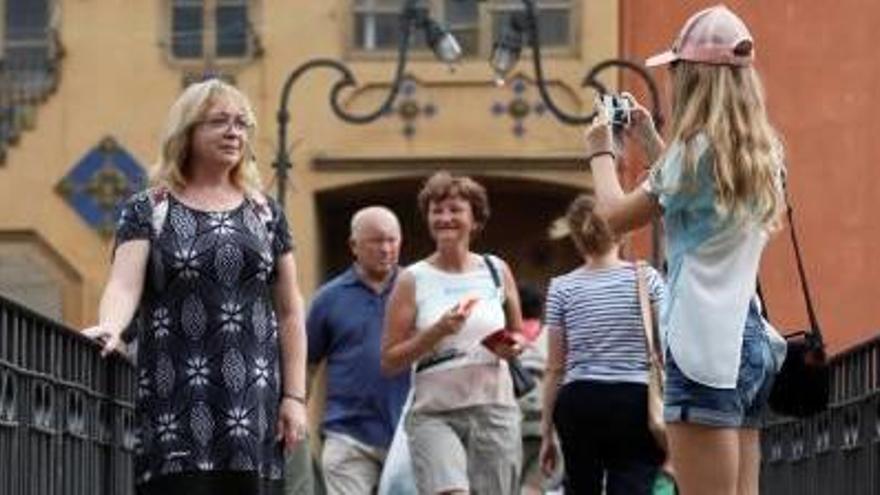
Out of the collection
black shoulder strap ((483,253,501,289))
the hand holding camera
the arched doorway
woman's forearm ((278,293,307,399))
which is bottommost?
woman's forearm ((278,293,307,399))

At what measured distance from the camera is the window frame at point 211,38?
94.2 feet

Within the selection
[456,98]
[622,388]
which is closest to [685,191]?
[622,388]

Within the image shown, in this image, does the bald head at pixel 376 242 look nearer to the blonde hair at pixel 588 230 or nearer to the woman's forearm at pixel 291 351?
the blonde hair at pixel 588 230

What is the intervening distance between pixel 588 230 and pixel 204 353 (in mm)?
3713

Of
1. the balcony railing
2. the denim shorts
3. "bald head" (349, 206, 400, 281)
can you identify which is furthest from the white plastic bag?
the balcony railing

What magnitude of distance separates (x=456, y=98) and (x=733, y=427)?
20.8 m

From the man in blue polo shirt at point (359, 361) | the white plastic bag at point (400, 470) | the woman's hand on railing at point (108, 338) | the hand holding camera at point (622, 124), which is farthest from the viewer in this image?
the man in blue polo shirt at point (359, 361)

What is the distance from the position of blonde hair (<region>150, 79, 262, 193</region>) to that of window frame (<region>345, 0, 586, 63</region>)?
19.4 metres

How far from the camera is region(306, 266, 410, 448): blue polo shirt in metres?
13.9

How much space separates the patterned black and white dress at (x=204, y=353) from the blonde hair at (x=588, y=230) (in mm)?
3458

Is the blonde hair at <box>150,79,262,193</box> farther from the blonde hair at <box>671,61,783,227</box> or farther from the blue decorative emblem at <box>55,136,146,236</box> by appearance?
the blue decorative emblem at <box>55,136,146,236</box>

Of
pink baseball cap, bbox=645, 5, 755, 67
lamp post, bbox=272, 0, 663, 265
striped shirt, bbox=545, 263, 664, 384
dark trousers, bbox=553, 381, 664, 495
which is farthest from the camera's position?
lamp post, bbox=272, 0, 663, 265

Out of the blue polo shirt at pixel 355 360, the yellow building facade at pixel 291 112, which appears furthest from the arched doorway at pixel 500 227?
the blue polo shirt at pixel 355 360

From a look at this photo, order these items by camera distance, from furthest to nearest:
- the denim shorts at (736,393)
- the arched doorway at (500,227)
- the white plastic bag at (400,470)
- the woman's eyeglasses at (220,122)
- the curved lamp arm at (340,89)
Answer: the arched doorway at (500,227) < the curved lamp arm at (340,89) < the white plastic bag at (400,470) < the woman's eyeglasses at (220,122) < the denim shorts at (736,393)
